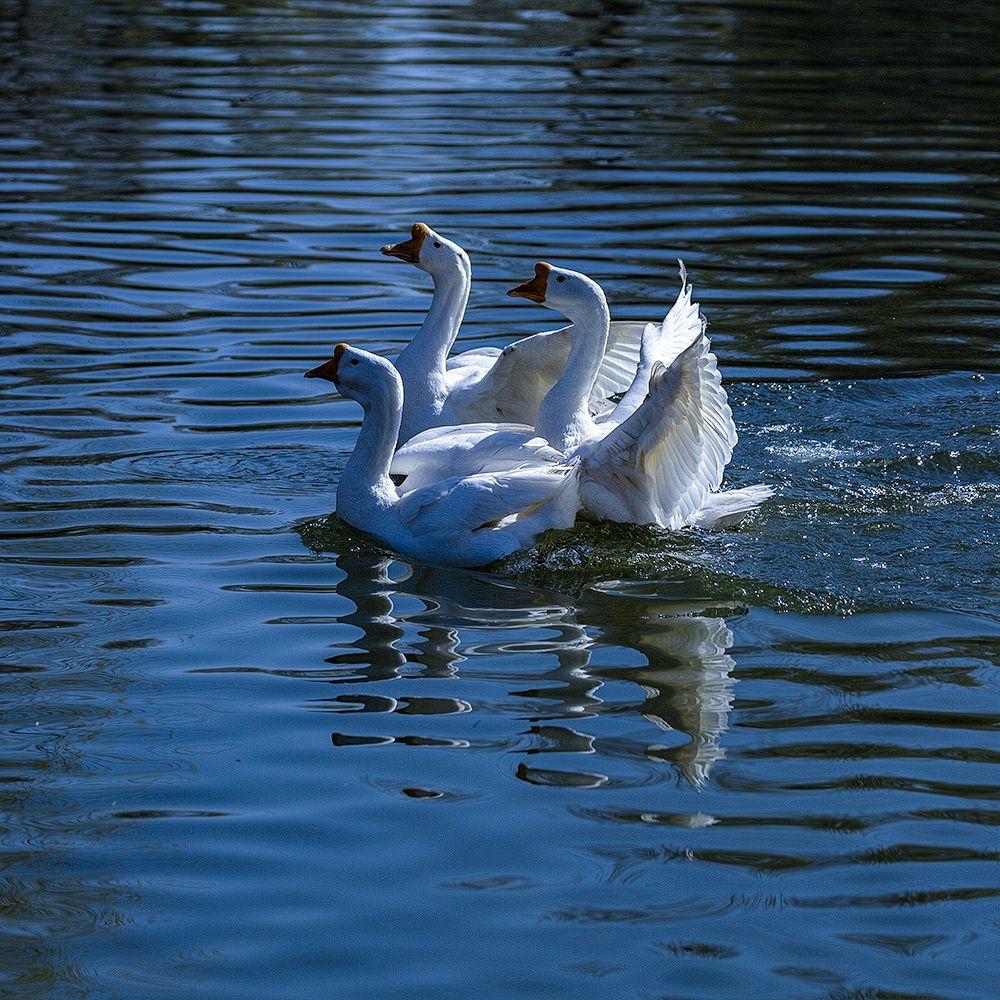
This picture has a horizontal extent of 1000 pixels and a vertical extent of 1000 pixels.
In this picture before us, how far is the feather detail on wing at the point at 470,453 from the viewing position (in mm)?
8156

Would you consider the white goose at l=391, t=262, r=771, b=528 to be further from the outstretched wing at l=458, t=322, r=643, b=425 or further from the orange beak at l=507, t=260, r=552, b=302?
Answer: the outstretched wing at l=458, t=322, r=643, b=425

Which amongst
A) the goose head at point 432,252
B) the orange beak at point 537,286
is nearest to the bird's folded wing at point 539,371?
the orange beak at point 537,286

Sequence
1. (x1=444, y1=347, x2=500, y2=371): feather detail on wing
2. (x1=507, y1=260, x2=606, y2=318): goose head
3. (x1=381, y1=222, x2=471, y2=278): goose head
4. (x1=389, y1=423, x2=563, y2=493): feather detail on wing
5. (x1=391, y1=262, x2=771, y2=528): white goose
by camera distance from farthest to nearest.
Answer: (x1=444, y1=347, x2=500, y2=371): feather detail on wing
(x1=381, y1=222, x2=471, y2=278): goose head
(x1=507, y1=260, x2=606, y2=318): goose head
(x1=389, y1=423, x2=563, y2=493): feather detail on wing
(x1=391, y1=262, x2=771, y2=528): white goose

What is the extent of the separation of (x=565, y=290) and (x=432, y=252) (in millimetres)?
1250

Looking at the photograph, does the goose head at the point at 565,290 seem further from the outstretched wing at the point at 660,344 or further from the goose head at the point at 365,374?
the goose head at the point at 365,374

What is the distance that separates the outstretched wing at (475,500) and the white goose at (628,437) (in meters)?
0.21

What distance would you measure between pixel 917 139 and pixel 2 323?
31.3ft

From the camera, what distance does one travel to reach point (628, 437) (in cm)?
758

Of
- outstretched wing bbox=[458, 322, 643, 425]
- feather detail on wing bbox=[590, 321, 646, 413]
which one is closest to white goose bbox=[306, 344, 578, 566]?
outstretched wing bbox=[458, 322, 643, 425]

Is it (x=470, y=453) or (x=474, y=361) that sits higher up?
(x=474, y=361)

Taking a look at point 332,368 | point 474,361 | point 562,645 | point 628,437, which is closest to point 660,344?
point 628,437

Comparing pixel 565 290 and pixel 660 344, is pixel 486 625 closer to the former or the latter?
pixel 660 344

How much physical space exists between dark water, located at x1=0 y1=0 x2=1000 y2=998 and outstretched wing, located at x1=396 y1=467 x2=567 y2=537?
236 millimetres

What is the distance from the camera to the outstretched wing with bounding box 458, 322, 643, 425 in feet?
30.2
